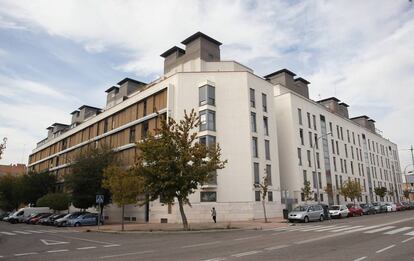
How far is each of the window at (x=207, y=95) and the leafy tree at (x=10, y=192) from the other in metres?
42.1

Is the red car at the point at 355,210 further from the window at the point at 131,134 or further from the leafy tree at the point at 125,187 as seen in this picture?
the window at the point at 131,134

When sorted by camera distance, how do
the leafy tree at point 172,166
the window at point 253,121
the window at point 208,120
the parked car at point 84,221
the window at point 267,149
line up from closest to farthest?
the leafy tree at point 172,166
the parked car at point 84,221
the window at point 208,120
the window at point 253,121
the window at point 267,149

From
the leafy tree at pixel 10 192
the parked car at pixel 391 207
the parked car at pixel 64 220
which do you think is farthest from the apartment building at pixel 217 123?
the leafy tree at pixel 10 192

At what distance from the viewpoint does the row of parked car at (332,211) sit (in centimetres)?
2970

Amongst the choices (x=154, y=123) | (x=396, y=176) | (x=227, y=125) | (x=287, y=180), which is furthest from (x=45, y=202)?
(x=396, y=176)

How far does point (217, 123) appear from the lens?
37125mm

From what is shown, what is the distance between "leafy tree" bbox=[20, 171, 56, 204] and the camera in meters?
60.3

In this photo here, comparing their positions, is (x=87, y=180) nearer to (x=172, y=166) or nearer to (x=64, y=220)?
(x=64, y=220)

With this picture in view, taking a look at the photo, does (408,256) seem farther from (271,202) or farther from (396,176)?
(396,176)

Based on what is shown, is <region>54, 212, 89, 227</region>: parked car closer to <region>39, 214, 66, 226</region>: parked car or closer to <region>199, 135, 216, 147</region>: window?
<region>39, 214, 66, 226</region>: parked car

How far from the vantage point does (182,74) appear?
1507 inches

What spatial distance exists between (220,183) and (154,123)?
10.6 m

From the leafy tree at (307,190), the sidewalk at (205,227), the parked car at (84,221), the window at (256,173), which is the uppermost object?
the window at (256,173)

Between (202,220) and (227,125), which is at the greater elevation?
(227,125)
